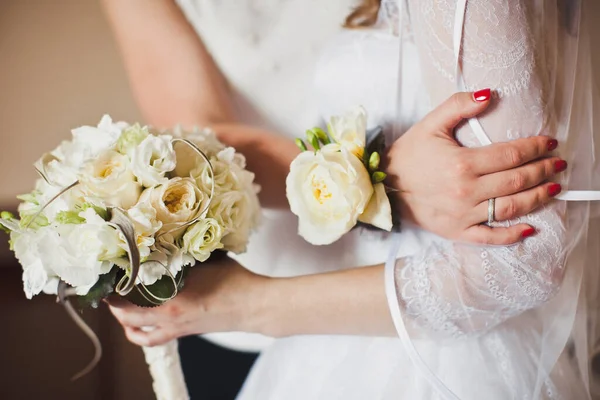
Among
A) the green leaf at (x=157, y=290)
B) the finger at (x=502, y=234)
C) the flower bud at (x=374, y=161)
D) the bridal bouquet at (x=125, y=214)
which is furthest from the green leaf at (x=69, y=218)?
the finger at (x=502, y=234)

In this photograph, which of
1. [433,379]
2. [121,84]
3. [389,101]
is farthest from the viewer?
[121,84]

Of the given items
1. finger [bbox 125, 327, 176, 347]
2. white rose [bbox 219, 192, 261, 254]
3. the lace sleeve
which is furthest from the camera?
finger [bbox 125, 327, 176, 347]

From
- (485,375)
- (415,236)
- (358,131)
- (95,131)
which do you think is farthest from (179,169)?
(485,375)

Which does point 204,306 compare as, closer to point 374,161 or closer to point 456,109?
point 374,161

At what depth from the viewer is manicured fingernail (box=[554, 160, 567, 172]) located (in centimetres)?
63

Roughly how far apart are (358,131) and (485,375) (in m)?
0.36

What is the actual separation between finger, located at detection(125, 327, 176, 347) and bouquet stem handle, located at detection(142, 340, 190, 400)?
0.05 meters

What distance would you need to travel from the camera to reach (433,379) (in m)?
0.70

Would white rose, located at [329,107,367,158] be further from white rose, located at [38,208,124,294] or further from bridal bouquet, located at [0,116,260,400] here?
white rose, located at [38,208,124,294]

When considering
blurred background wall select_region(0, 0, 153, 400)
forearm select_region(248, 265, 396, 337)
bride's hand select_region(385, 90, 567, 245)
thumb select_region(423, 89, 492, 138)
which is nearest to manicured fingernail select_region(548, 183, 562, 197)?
bride's hand select_region(385, 90, 567, 245)

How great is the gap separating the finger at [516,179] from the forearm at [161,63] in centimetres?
51

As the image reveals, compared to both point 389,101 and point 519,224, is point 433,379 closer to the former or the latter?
point 519,224

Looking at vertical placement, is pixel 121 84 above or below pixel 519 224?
above

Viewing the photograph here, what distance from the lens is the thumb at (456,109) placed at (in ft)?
1.94
